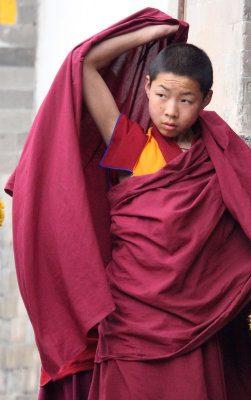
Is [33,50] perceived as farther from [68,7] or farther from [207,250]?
[207,250]

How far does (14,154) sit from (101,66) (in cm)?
318

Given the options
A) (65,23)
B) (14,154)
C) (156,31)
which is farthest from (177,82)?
(14,154)

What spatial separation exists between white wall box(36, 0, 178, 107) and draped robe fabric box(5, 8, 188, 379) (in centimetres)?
157

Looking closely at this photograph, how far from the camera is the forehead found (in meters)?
3.06

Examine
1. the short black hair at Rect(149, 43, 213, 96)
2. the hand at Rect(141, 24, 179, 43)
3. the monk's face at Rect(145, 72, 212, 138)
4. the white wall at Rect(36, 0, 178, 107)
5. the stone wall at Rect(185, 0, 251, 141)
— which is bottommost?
the white wall at Rect(36, 0, 178, 107)

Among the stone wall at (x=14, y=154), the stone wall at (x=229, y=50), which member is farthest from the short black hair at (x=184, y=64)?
the stone wall at (x=14, y=154)

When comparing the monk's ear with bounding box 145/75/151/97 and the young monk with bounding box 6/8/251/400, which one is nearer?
the young monk with bounding box 6/8/251/400

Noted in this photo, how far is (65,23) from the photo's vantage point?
586cm

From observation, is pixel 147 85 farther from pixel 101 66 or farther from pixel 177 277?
pixel 177 277

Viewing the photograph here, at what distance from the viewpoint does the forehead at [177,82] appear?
121 inches

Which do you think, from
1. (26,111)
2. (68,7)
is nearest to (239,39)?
(68,7)

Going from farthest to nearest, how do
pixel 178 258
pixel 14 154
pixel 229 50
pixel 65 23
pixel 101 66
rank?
pixel 14 154
pixel 65 23
pixel 229 50
pixel 101 66
pixel 178 258

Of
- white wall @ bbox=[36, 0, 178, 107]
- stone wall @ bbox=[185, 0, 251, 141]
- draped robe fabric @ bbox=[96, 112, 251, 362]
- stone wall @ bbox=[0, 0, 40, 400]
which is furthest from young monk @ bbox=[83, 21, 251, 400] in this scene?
stone wall @ bbox=[0, 0, 40, 400]

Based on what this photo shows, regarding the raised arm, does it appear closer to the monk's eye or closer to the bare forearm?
the bare forearm
